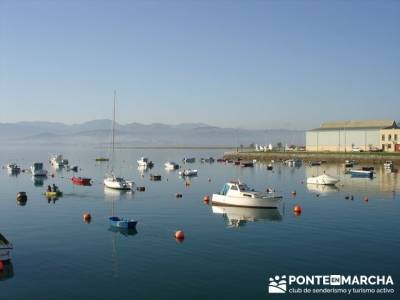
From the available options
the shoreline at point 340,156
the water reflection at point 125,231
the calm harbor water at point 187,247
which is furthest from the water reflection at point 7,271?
the shoreline at point 340,156

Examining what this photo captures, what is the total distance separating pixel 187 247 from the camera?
4209 cm

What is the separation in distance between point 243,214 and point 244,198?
12.4ft

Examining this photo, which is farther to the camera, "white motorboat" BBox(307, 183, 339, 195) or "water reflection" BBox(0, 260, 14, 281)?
"white motorboat" BBox(307, 183, 339, 195)

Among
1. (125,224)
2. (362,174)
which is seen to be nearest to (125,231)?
(125,224)

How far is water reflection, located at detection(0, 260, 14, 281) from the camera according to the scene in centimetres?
3369

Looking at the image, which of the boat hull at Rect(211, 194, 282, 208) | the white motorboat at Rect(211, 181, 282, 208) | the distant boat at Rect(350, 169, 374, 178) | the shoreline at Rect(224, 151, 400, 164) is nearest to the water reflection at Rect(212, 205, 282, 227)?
the boat hull at Rect(211, 194, 282, 208)

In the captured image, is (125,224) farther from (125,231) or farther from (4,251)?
(4,251)

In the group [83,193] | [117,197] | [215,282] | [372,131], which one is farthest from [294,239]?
[372,131]

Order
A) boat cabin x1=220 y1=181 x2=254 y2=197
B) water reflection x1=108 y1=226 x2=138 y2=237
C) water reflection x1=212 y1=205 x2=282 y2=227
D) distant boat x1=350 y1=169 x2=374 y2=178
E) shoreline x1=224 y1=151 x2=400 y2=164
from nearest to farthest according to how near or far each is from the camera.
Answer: water reflection x1=108 y1=226 x2=138 y2=237 → water reflection x1=212 y1=205 x2=282 y2=227 → boat cabin x1=220 y1=181 x2=254 y2=197 → distant boat x1=350 y1=169 x2=374 y2=178 → shoreline x1=224 y1=151 x2=400 y2=164

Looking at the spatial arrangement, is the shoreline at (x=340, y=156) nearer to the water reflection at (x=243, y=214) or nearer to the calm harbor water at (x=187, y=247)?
the calm harbor water at (x=187, y=247)

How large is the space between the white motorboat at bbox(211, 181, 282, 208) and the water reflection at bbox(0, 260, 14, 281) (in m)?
33.1

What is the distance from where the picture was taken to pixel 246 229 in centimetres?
5050

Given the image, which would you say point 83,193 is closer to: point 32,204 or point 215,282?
point 32,204

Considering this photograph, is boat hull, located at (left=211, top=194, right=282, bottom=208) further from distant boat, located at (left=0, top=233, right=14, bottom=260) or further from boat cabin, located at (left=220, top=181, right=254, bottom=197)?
distant boat, located at (left=0, top=233, right=14, bottom=260)
